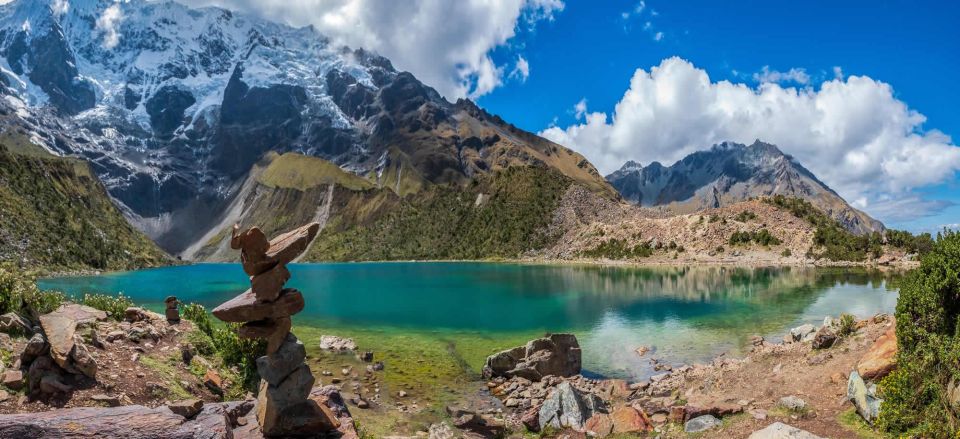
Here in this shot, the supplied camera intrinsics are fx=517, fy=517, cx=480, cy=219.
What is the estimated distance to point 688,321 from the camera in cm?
4612

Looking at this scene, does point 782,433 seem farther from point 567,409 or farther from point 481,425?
point 481,425

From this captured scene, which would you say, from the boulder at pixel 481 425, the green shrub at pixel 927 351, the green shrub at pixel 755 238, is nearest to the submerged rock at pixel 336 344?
the boulder at pixel 481 425

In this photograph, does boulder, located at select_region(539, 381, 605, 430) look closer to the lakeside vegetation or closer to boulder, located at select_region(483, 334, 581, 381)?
boulder, located at select_region(483, 334, 581, 381)

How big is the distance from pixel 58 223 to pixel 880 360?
170m

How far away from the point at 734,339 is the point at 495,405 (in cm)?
2185

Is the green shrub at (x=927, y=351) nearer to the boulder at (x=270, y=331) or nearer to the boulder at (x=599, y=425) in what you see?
the boulder at (x=599, y=425)

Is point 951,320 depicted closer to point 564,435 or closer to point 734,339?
point 564,435

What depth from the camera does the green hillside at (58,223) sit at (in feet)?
370

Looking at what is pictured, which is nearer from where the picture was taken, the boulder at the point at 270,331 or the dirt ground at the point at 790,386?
the boulder at the point at 270,331

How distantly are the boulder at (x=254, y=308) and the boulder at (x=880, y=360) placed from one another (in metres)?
17.9

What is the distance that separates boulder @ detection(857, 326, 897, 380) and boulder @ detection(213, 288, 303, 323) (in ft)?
58.8

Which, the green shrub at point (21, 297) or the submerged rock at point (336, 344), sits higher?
the green shrub at point (21, 297)

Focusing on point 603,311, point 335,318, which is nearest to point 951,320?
point 603,311

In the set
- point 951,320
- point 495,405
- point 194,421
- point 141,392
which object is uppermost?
point 951,320
